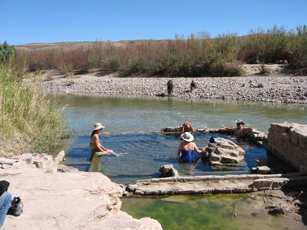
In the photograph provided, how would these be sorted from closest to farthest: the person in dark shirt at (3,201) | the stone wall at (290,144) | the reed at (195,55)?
the person in dark shirt at (3,201), the stone wall at (290,144), the reed at (195,55)

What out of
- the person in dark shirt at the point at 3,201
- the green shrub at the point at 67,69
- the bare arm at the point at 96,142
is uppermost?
the green shrub at the point at 67,69

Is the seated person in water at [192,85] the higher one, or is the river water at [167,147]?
the seated person in water at [192,85]

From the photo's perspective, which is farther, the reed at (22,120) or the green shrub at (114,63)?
the green shrub at (114,63)

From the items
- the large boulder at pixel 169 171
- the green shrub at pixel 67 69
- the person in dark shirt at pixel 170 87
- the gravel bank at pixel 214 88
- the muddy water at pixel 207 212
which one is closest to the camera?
the muddy water at pixel 207 212

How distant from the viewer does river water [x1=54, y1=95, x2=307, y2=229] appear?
404 cm

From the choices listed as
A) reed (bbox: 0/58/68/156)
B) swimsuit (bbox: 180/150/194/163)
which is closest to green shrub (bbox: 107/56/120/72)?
reed (bbox: 0/58/68/156)

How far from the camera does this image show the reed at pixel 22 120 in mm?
6276

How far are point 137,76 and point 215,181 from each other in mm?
24161

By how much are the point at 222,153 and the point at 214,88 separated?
14.7 meters

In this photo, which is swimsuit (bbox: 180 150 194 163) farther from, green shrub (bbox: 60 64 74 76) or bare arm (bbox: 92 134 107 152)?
green shrub (bbox: 60 64 74 76)

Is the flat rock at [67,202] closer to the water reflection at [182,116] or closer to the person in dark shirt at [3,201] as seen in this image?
the person in dark shirt at [3,201]

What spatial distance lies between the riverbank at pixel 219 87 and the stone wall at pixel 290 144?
10912 millimetres

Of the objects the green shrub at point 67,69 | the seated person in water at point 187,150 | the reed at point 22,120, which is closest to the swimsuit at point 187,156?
the seated person in water at point 187,150

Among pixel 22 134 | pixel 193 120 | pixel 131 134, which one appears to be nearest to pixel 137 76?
pixel 193 120
